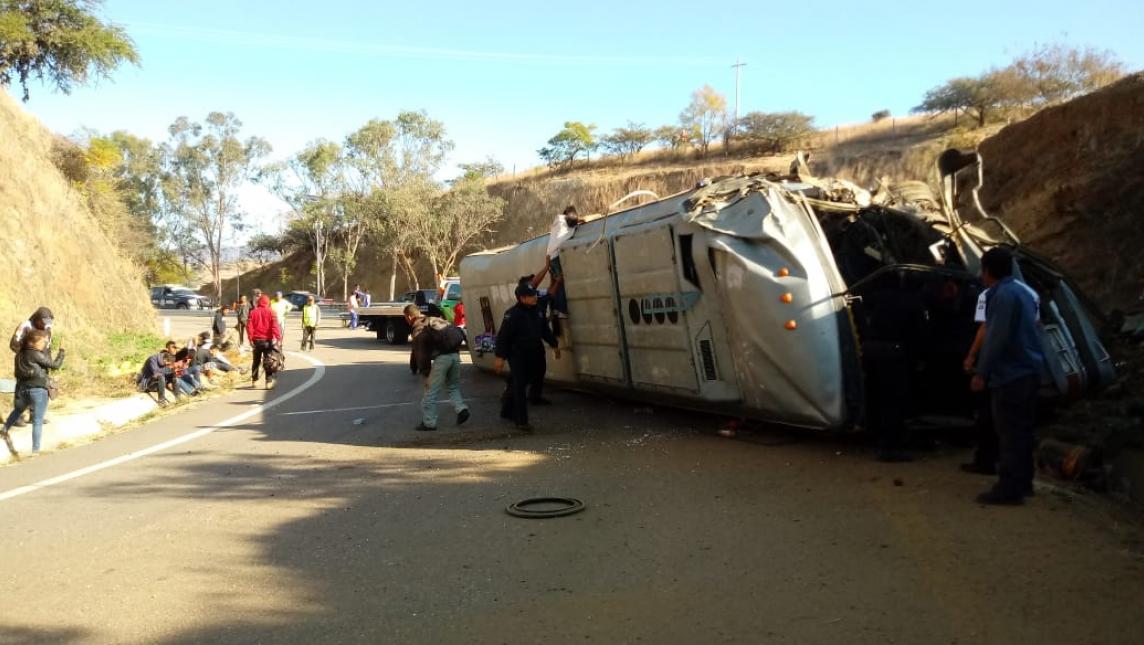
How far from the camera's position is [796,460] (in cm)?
728

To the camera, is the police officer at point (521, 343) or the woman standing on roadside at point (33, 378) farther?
the woman standing on roadside at point (33, 378)

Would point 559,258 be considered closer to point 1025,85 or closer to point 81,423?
point 81,423

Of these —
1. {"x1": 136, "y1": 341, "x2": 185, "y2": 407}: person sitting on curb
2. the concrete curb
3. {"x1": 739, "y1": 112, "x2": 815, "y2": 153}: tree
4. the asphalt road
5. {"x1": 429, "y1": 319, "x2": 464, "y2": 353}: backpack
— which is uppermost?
{"x1": 739, "y1": 112, "x2": 815, "y2": 153}: tree

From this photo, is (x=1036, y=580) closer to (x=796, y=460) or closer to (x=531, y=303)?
(x=796, y=460)

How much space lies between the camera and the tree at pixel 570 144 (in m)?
66.8

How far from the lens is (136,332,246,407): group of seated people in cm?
1385

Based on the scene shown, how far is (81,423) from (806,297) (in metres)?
9.66

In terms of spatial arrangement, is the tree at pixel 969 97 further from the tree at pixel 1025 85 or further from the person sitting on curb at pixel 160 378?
the person sitting on curb at pixel 160 378

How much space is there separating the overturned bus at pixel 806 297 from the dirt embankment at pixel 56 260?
37.2 ft

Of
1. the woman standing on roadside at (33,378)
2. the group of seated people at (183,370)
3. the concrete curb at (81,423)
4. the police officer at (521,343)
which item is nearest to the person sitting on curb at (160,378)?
the group of seated people at (183,370)

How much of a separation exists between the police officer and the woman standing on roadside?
204 inches

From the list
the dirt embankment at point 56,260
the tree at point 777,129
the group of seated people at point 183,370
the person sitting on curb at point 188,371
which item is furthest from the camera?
the tree at point 777,129

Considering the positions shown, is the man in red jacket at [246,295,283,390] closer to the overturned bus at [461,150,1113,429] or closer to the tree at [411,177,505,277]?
the overturned bus at [461,150,1113,429]

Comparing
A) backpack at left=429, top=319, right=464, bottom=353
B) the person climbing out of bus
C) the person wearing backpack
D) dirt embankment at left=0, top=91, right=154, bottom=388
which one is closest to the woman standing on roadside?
the person wearing backpack
